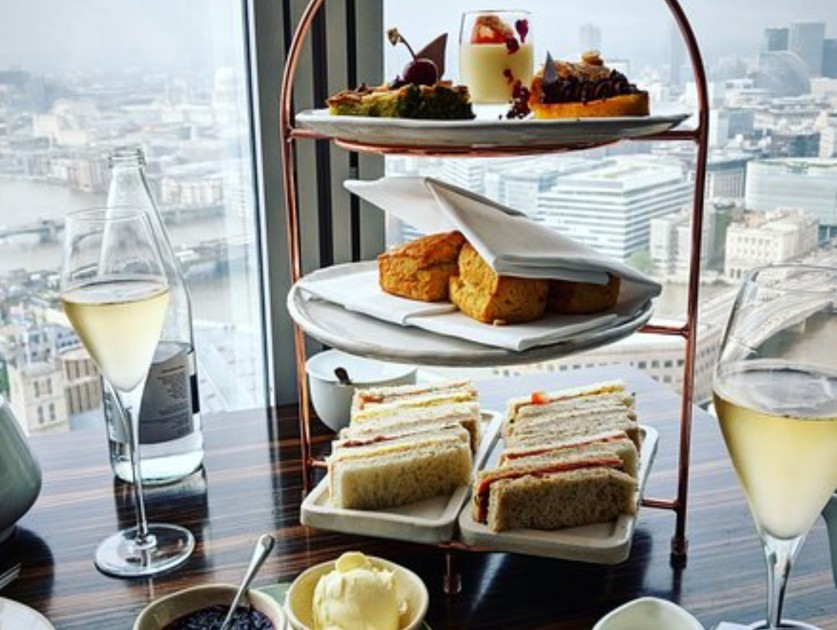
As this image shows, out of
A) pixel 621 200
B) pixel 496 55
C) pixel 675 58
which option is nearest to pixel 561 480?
pixel 496 55

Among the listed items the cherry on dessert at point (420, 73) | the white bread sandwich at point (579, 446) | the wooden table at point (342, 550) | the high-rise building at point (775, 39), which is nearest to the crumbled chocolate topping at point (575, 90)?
the cherry on dessert at point (420, 73)

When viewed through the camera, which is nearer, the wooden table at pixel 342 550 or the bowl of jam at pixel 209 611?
the bowl of jam at pixel 209 611

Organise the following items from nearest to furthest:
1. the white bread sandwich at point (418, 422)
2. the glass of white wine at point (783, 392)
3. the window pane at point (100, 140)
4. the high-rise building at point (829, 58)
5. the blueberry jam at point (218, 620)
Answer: the glass of white wine at point (783, 392), the blueberry jam at point (218, 620), the white bread sandwich at point (418, 422), the window pane at point (100, 140), the high-rise building at point (829, 58)

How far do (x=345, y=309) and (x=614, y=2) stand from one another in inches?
29.6

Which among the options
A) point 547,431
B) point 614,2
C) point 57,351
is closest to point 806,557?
point 547,431

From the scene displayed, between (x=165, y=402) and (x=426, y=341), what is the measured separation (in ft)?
1.25

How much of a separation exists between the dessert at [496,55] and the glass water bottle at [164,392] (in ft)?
1.21

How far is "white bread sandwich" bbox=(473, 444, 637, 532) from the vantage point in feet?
2.76

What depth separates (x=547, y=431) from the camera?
0.95 meters

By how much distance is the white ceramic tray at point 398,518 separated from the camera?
0.86 m

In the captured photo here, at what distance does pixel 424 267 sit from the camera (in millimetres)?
922

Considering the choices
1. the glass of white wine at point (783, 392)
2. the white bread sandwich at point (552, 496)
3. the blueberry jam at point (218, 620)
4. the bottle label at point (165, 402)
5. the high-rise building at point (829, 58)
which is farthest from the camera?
the high-rise building at point (829, 58)

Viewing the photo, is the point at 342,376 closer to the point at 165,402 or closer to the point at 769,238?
the point at 165,402

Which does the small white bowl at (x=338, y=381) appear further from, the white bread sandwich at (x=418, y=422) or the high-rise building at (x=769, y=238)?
the high-rise building at (x=769, y=238)
